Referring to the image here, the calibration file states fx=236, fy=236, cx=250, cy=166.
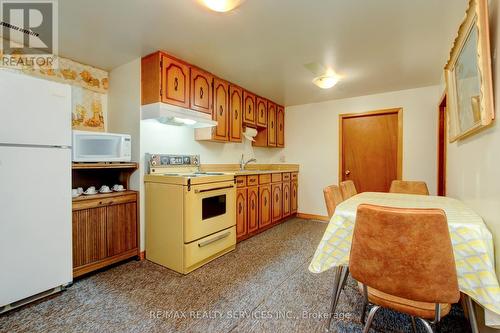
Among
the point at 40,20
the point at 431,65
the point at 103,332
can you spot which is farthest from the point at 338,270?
the point at 40,20

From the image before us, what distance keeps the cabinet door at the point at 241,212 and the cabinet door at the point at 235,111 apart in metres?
0.82

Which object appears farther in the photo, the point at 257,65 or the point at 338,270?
the point at 257,65

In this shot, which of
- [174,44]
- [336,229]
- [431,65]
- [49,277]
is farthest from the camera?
[431,65]

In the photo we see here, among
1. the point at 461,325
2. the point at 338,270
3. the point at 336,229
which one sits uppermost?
the point at 336,229

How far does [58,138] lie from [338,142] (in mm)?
3769

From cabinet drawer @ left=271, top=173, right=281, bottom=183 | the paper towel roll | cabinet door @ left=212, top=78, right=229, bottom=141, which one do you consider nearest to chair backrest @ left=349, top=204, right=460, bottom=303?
cabinet door @ left=212, top=78, right=229, bottom=141

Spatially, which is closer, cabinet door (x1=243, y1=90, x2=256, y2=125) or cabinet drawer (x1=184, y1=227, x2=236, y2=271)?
cabinet drawer (x1=184, y1=227, x2=236, y2=271)

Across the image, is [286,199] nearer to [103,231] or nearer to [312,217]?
[312,217]

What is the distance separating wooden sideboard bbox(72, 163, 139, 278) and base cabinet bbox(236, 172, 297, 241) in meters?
1.24

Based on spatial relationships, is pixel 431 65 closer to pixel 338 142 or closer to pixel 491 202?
pixel 338 142

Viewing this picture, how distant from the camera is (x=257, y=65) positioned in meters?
2.70

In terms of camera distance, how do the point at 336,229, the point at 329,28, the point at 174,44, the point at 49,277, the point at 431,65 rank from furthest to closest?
the point at 431,65
the point at 174,44
the point at 329,28
the point at 49,277
the point at 336,229

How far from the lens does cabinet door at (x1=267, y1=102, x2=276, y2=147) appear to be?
4234 mm

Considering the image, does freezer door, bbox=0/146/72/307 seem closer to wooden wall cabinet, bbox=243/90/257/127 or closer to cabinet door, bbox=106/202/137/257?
cabinet door, bbox=106/202/137/257
